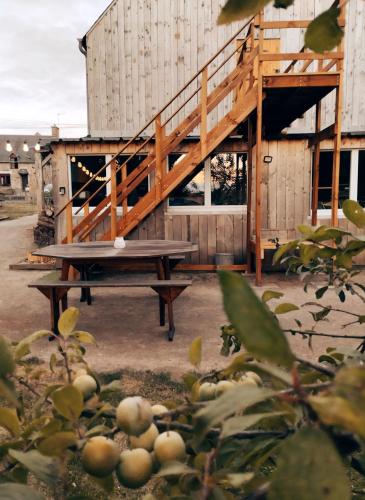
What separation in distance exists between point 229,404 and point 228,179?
32.1ft

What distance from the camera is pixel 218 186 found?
9.98 metres

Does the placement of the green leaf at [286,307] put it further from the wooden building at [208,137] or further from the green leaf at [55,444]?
the wooden building at [208,137]

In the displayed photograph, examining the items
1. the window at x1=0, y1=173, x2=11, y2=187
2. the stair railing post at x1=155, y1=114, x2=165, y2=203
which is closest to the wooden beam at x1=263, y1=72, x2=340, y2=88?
the stair railing post at x1=155, y1=114, x2=165, y2=203

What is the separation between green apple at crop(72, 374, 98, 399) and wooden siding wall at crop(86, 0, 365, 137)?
11458 mm

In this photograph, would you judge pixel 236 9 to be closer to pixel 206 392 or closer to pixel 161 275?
pixel 206 392

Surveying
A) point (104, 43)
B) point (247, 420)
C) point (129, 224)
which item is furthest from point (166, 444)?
point (104, 43)

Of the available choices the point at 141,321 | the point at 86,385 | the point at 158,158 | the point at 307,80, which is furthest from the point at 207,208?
the point at 86,385

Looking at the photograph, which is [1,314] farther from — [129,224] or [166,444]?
[166,444]

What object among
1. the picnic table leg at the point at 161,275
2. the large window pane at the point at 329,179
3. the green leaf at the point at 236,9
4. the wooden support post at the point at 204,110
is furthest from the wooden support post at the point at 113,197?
the green leaf at the point at 236,9

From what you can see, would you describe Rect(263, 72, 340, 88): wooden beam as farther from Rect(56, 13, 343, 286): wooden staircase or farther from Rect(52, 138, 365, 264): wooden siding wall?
Rect(52, 138, 365, 264): wooden siding wall

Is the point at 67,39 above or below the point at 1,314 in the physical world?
above

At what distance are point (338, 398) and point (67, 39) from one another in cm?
6444

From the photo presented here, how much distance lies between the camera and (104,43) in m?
11.8

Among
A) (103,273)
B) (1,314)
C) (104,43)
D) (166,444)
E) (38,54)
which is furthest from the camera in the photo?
(38,54)
